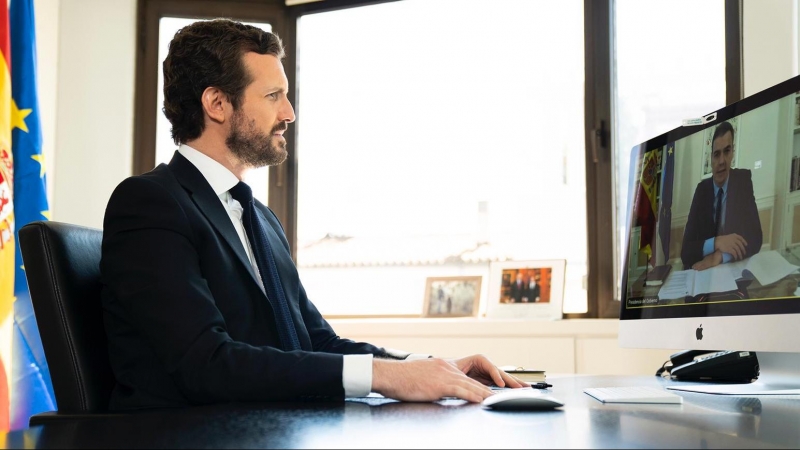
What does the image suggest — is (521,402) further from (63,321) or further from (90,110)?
(90,110)

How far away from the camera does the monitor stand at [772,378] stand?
1.43 metres

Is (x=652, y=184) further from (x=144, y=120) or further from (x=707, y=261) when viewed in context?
(x=144, y=120)

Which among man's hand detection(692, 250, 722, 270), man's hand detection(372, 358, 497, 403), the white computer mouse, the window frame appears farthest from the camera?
the window frame

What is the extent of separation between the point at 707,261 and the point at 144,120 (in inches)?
110

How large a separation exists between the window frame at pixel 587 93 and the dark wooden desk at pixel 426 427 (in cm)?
206

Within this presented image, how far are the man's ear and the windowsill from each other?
1612 millimetres

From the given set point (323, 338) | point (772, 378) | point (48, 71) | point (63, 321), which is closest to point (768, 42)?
point (772, 378)

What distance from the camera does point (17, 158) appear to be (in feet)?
9.48

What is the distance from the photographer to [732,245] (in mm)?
1509

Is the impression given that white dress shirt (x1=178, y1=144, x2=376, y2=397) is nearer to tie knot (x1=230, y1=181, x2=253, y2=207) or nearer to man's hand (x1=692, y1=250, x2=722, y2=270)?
tie knot (x1=230, y1=181, x2=253, y2=207)

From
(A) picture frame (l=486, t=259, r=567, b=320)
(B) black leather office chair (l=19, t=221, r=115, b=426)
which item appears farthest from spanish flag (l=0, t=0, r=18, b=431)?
(A) picture frame (l=486, t=259, r=567, b=320)

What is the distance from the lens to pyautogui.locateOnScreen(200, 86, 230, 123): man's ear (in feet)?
5.72

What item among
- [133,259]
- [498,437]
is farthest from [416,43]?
[498,437]

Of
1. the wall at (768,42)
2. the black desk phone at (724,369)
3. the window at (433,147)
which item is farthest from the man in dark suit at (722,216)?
the window at (433,147)
